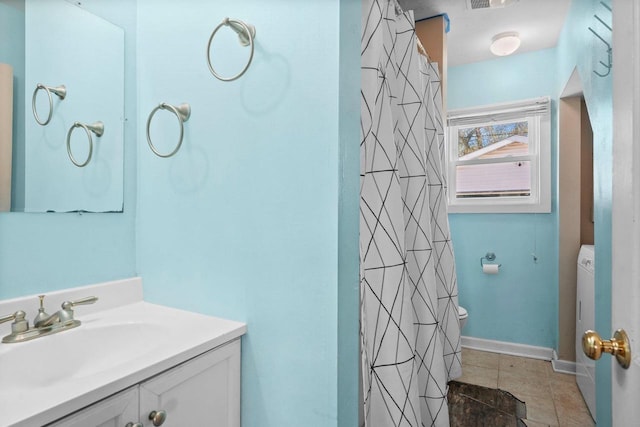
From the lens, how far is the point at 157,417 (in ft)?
2.54

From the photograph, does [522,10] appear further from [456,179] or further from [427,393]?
[427,393]

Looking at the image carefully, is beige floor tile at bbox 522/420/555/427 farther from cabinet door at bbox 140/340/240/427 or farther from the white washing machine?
Result: cabinet door at bbox 140/340/240/427

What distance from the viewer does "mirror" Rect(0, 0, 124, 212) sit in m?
1.05

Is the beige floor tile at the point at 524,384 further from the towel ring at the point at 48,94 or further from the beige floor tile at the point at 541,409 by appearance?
the towel ring at the point at 48,94

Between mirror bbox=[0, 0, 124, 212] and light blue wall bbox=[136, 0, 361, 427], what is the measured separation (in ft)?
0.66

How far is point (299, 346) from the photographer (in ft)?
3.14

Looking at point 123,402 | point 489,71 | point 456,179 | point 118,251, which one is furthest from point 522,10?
point 123,402

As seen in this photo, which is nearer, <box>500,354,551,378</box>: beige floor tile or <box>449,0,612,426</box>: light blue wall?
<box>500,354,551,378</box>: beige floor tile

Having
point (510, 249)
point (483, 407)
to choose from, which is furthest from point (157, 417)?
point (510, 249)

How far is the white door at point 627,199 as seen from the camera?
579 mm

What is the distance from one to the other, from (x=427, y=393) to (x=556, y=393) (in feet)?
4.21

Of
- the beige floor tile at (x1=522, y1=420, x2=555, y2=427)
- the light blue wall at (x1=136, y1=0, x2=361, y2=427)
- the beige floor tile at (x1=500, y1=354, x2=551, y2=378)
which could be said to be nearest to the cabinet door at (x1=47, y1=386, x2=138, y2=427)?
the light blue wall at (x1=136, y1=0, x2=361, y2=427)

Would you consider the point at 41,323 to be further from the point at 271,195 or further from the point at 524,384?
the point at 524,384

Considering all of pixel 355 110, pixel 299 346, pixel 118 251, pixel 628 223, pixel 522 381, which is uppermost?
pixel 355 110
